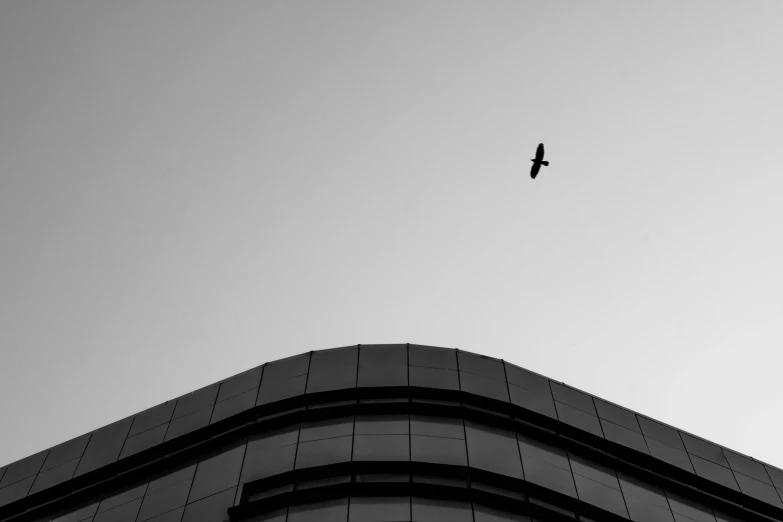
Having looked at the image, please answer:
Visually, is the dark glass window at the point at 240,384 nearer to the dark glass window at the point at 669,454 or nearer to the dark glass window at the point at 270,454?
the dark glass window at the point at 270,454

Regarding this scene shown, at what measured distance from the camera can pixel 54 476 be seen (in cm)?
2423

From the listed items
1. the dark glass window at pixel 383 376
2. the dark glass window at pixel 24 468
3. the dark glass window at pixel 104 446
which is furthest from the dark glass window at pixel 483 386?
the dark glass window at pixel 24 468

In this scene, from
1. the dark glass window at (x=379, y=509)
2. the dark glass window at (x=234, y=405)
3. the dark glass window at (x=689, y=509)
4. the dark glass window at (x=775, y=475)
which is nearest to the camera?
the dark glass window at (x=379, y=509)

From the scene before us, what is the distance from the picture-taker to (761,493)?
A: 24281mm

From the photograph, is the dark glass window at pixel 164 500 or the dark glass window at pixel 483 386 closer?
the dark glass window at pixel 164 500

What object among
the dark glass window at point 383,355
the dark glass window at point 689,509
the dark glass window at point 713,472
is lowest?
the dark glass window at point 689,509

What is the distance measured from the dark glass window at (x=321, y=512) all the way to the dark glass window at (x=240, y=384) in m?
5.95

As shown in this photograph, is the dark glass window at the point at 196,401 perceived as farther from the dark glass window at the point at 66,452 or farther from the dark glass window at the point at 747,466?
the dark glass window at the point at 747,466

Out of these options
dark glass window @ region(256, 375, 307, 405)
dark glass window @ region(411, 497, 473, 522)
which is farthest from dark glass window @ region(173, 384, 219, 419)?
dark glass window @ region(411, 497, 473, 522)

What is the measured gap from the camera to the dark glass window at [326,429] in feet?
69.1

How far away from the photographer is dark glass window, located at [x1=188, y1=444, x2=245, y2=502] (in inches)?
806

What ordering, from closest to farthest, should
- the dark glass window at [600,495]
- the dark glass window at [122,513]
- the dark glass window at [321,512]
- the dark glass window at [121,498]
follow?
the dark glass window at [321,512] < the dark glass window at [600,495] < the dark glass window at [122,513] < the dark glass window at [121,498]

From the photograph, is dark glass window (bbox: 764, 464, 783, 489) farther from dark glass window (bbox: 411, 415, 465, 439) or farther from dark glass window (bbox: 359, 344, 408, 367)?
dark glass window (bbox: 359, 344, 408, 367)

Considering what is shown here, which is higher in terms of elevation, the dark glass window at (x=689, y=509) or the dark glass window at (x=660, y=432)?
the dark glass window at (x=660, y=432)
